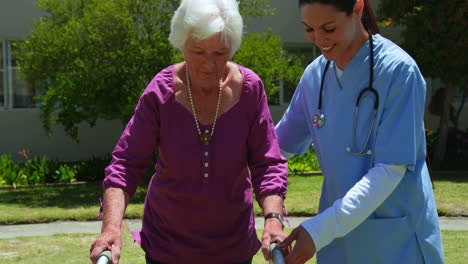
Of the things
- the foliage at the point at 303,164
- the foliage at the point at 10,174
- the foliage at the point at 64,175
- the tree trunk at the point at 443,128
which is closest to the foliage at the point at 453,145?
the tree trunk at the point at 443,128

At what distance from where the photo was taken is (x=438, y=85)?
1605 centimetres

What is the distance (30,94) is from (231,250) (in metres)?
12.1

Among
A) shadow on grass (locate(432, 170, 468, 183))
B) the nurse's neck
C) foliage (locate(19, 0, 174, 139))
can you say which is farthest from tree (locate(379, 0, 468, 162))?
the nurse's neck

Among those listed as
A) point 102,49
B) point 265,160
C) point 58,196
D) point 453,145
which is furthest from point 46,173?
point 453,145

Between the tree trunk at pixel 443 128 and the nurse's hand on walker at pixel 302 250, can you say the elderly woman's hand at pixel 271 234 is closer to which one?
the nurse's hand on walker at pixel 302 250

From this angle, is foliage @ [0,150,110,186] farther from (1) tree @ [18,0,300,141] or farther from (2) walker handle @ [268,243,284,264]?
(2) walker handle @ [268,243,284,264]

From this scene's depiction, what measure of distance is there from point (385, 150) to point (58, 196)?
27.7ft

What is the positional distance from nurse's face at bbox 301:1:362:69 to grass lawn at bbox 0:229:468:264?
147 inches

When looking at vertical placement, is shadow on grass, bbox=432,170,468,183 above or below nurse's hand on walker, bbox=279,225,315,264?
below

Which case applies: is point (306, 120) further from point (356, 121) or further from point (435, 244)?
point (435, 244)

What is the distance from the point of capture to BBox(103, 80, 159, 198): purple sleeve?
241 cm

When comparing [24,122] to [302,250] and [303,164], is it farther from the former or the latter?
[302,250]

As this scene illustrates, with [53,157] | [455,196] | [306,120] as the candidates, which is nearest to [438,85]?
[455,196]

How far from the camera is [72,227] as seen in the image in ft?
23.9
